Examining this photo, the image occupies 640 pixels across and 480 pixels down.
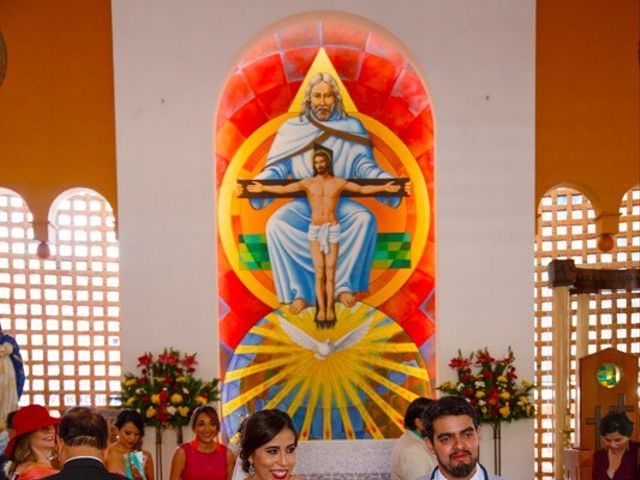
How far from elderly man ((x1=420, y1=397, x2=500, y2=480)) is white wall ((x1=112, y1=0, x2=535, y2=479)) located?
4.83 metres

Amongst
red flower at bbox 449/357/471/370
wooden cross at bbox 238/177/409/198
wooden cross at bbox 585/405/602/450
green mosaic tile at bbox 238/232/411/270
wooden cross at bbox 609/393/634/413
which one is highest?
→ wooden cross at bbox 238/177/409/198

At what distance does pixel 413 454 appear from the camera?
473 cm

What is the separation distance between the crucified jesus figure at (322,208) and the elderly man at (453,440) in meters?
5.16

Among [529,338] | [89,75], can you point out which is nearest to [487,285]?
[529,338]

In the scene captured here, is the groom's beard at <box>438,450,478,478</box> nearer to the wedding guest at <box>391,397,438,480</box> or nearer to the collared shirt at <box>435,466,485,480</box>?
the collared shirt at <box>435,466,485,480</box>

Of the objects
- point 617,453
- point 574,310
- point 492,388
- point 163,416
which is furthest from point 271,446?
point 574,310

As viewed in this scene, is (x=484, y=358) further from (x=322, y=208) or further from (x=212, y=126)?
(x=212, y=126)

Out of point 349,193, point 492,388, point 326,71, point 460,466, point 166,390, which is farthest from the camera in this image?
point 326,71

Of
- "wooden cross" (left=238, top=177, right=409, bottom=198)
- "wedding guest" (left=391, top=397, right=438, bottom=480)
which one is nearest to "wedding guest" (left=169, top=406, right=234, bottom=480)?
"wedding guest" (left=391, top=397, right=438, bottom=480)

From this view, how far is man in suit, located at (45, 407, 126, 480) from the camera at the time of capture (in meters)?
2.89

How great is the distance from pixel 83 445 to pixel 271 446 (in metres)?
0.74

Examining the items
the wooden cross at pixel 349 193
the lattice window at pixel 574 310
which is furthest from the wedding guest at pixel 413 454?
the lattice window at pixel 574 310

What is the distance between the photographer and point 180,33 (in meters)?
7.87

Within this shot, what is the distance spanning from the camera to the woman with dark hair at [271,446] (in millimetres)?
2936
